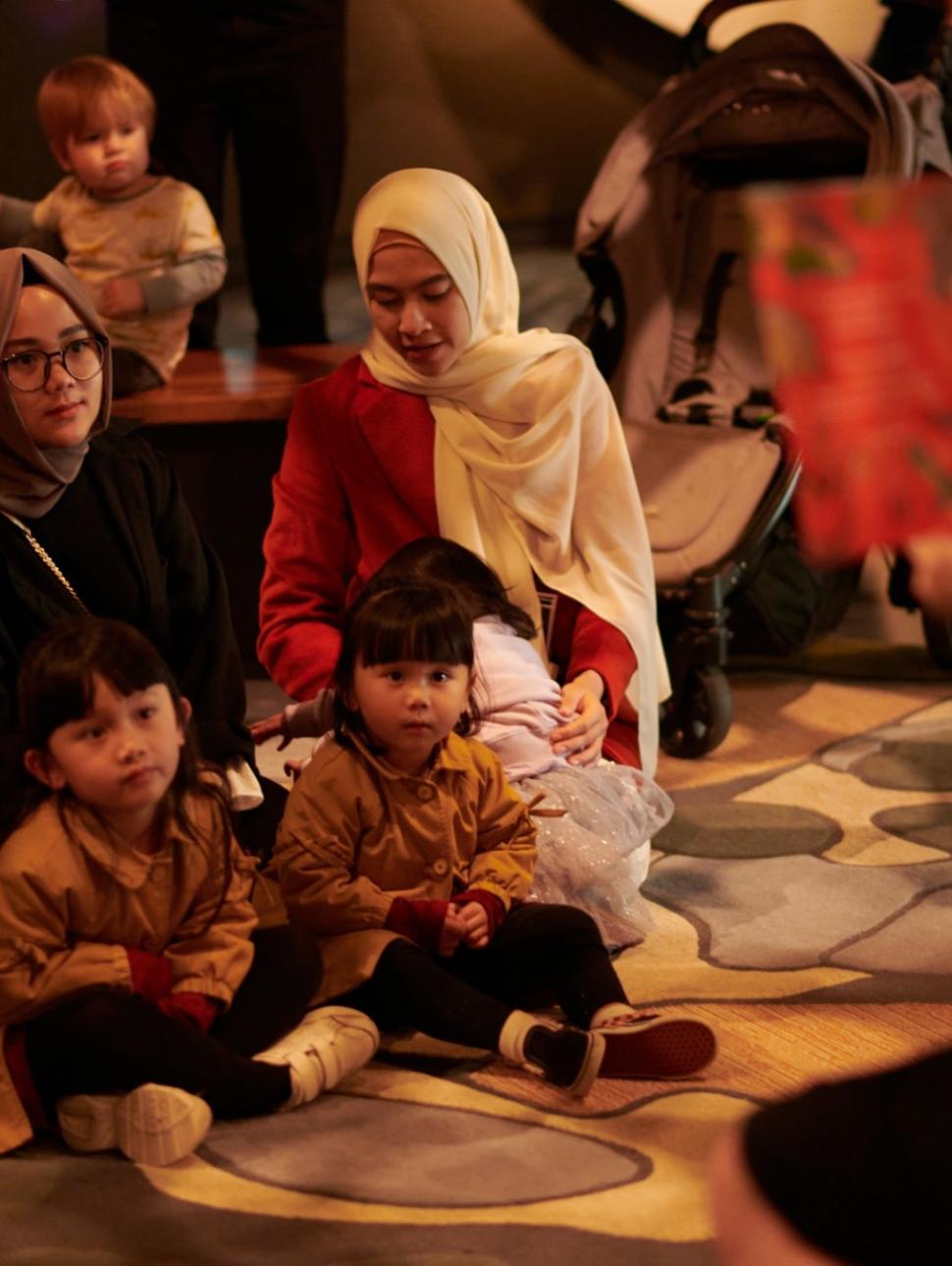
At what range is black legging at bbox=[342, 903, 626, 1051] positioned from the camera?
5.74ft

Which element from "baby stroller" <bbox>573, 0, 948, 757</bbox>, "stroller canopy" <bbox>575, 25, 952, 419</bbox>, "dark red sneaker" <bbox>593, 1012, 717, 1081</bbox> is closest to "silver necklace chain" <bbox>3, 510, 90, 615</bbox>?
"dark red sneaker" <bbox>593, 1012, 717, 1081</bbox>

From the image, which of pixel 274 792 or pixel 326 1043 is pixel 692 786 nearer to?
pixel 274 792

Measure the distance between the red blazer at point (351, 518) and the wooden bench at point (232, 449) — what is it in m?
0.80

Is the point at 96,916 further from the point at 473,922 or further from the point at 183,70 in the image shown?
the point at 183,70

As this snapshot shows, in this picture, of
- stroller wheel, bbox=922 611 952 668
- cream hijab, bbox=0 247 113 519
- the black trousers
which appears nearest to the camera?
cream hijab, bbox=0 247 113 519

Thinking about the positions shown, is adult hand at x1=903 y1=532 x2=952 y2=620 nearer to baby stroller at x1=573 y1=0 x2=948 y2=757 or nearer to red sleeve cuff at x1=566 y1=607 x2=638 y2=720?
red sleeve cuff at x1=566 y1=607 x2=638 y2=720

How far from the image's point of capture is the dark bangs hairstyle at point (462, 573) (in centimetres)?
209

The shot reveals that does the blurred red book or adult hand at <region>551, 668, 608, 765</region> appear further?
adult hand at <region>551, 668, 608, 765</region>

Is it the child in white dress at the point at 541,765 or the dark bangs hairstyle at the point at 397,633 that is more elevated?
the dark bangs hairstyle at the point at 397,633

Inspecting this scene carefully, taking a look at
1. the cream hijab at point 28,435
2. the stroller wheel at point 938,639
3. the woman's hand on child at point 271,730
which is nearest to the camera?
the cream hijab at point 28,435

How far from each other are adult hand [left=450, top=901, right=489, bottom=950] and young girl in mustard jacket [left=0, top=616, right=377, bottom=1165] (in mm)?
192

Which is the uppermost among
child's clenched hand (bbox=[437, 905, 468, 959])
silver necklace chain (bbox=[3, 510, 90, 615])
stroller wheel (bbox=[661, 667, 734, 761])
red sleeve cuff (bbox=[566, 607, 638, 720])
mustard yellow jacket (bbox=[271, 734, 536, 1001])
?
silver necklace chain (bbox=[3, 510, 90, 615])

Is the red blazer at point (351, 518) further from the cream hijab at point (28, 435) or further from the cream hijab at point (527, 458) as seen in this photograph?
the cream hijab at point (28, 435)

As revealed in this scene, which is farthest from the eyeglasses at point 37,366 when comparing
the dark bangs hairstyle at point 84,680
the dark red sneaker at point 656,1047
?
the dark red sneaker at point 656,1047
